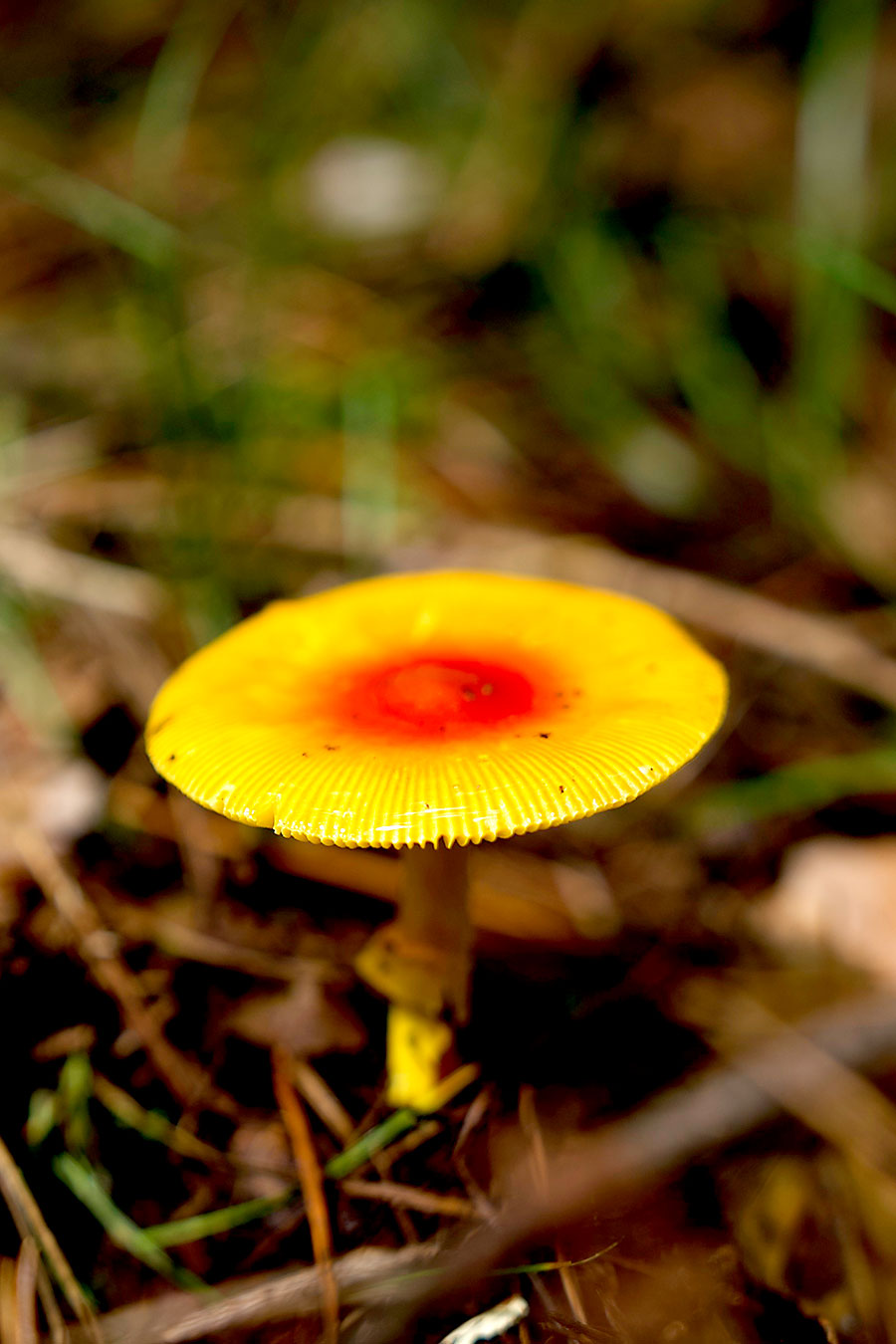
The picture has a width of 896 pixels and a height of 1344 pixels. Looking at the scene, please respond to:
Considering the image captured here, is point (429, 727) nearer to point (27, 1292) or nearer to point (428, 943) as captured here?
point (428, 943)

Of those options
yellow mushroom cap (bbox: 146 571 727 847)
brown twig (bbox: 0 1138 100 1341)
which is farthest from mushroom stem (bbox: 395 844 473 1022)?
brown twig (bbox: 0 1138 100 1341)

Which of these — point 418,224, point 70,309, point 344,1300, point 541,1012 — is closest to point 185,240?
point 70,309

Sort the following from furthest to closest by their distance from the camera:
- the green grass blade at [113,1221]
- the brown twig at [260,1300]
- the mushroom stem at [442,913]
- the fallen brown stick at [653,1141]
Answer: the mushroom stem at [442,913], the green grass blade at [113,1221], the brown twig at [260,1300], the fallen brown stick at [653,1141]

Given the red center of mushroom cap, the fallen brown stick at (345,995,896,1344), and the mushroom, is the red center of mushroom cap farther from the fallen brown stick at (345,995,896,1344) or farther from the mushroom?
the fallen brown stick at (345,995,896,1344)

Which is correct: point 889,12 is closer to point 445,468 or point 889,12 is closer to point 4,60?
point 445,468

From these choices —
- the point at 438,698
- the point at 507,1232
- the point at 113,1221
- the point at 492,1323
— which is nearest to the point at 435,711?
the point at 438,698

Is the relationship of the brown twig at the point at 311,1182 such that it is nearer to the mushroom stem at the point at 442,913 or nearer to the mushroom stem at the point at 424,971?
the mushroom stem at the point at 424,971

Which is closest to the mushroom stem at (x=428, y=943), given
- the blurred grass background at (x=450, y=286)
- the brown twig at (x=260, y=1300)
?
the brown twig at (x=260, y=1300)
